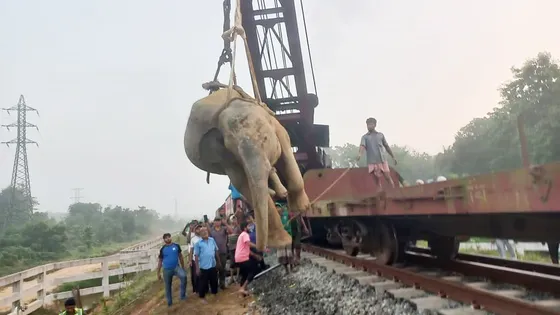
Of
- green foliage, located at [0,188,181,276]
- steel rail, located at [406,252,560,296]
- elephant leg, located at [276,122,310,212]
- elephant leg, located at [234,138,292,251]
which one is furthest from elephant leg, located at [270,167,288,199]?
green foliage, located at [0,188,181,276]

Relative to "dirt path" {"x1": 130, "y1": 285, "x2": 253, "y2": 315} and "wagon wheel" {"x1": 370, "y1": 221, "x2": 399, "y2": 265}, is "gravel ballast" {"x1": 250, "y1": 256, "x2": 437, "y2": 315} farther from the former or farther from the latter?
"wagon wheel" {"x1": 370, "y1": 221, "x2": 399, "y2": 265}

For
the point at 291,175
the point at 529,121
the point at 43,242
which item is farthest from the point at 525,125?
the point at 43,242

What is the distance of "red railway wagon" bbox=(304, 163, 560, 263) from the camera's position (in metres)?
3.02

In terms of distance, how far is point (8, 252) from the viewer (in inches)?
1278

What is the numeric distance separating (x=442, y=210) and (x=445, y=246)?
2720mm

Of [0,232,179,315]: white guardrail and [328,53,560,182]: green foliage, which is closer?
[0,232,179,315]: white guardrail

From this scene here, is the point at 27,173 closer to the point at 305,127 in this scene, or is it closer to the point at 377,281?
the point at 305,127

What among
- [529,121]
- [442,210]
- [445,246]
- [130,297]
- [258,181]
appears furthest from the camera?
[529,121]

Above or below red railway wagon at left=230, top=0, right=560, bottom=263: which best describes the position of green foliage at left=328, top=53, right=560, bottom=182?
above

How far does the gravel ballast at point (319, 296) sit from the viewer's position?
16.0 feet

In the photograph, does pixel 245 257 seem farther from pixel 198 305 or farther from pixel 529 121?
pixel 529 121

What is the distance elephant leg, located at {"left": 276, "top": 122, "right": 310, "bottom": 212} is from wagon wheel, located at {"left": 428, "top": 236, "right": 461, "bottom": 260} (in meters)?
2.85

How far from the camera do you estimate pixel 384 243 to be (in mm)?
6512

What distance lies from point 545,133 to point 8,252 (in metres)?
34.2
